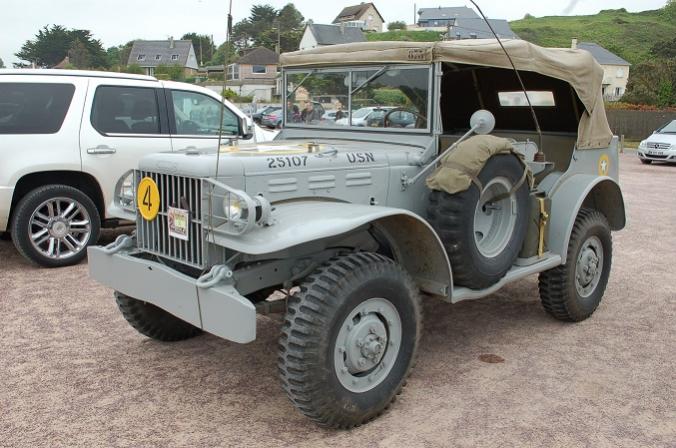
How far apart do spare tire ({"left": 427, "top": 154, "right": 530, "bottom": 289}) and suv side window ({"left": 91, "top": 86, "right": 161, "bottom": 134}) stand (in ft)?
13.8

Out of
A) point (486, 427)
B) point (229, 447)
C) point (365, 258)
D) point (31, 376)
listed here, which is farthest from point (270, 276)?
point (31, 376)

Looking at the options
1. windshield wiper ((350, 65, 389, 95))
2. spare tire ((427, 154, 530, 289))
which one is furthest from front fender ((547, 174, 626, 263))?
windshield wiper ((350, 65, 389, 95))

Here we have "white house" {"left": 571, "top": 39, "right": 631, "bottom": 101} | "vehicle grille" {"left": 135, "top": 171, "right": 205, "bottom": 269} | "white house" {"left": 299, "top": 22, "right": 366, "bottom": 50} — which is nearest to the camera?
"vehicle grille" {"left": 135, "top": 171, "right": 205, "bottom": 269}

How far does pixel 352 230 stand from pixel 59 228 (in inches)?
169

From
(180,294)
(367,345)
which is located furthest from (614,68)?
(180,294)

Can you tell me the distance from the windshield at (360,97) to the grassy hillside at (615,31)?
6593cm

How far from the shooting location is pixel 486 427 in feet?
11.6

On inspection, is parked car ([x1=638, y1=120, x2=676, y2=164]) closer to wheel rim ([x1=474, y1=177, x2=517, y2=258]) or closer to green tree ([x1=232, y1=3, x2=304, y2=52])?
wheel rim ([x1=474, y1=177, x2=517, y2=258])

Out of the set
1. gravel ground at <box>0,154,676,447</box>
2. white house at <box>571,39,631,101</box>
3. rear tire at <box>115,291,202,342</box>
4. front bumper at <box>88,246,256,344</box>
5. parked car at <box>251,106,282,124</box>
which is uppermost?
white house at <box>571,39,631,101</box>

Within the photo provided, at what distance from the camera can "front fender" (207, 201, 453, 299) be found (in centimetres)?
316

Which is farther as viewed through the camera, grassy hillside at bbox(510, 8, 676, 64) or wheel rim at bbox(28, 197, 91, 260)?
grassy hillside at bbox(510, 8, 676, 64)

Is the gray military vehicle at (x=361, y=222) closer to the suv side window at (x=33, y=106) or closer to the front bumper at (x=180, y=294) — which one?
the front bumper at (x=180, y=294)

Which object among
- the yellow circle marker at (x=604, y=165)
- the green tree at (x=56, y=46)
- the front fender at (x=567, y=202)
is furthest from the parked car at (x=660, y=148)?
the green tree at (x=56, y=46)

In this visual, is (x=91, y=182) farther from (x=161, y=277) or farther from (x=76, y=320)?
(x=161, y=277)
